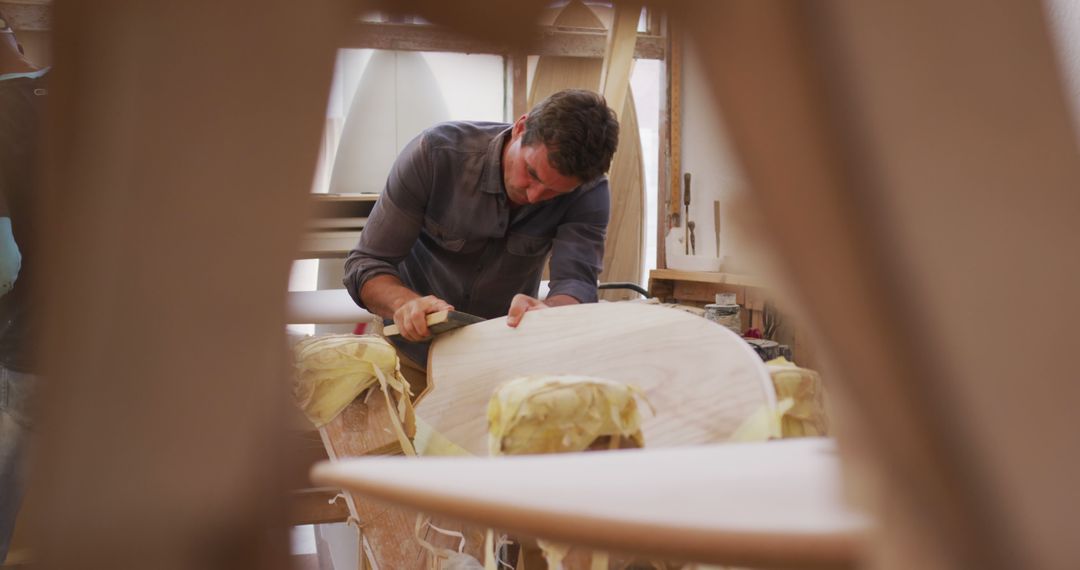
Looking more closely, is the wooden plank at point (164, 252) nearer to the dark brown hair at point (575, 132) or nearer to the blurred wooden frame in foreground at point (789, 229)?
the blurred wooden frame in foreground at point (789, 229)

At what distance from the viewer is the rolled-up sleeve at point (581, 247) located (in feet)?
6.32

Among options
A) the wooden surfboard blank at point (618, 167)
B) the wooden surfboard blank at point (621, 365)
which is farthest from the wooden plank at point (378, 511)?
the wooden surfboard blank at point (618, 167)

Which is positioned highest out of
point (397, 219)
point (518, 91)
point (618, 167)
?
point (518, 91)

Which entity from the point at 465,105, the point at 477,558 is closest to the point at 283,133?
the point at 477,558

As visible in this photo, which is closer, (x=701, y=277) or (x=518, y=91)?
(x=701, y=277)

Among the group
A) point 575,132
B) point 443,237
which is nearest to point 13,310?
point 443,237

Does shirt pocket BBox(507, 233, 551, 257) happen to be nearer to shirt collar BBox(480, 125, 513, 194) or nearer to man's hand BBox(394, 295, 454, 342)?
shirt collar BBox(480, 125, 513, 194)

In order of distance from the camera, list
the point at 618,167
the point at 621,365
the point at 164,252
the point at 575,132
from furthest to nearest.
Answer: the point at 618,167
the point at 575,132
the point at 621,365
the point at 164,252

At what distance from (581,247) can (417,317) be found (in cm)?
66

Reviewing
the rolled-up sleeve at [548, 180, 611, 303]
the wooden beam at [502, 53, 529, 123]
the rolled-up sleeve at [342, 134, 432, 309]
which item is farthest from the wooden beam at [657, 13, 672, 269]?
the rolled-up sleeve at [342, 134, 432, 309]

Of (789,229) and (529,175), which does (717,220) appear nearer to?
(529,175)

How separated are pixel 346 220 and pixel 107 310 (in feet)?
9.09

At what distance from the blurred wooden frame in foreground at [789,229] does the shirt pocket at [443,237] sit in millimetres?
1670

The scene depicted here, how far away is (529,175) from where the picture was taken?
1.78 metres
